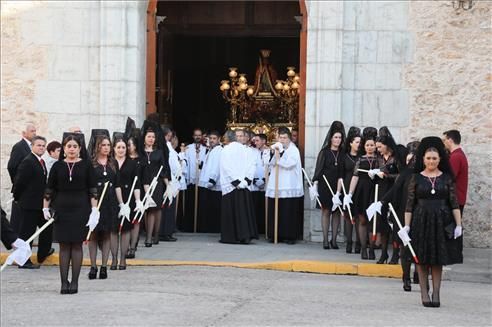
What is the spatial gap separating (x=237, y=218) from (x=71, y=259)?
16.7 ft

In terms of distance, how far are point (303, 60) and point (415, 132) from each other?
83.3 inches

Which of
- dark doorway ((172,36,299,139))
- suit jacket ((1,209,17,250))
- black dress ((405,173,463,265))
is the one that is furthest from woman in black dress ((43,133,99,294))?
dark doorway ((172,36,299,139))

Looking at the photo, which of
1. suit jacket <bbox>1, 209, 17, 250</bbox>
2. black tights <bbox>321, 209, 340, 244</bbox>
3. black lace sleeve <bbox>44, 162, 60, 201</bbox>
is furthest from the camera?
black tights <bbox>321, 209, 340, 244</bbox>

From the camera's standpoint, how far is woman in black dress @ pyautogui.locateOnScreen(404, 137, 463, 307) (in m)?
11.3

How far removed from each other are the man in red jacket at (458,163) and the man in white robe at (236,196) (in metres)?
3.41

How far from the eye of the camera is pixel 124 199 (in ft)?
45.3

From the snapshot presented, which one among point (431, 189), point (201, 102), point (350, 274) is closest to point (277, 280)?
point (350, 274)

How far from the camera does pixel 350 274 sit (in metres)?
13.9

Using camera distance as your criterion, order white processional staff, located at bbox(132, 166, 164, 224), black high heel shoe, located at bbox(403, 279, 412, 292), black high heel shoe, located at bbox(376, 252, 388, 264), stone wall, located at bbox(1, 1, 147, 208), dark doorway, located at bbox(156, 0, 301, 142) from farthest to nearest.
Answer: dark doorway, located at bbox(156, 0, 301, 142) → stone wall, located at bbox(1, 1, 147, 208) → black high heel shoe, located at bbox(376, 252, 388, 264) → white processional staff, located at bbox(132, 166, 164, 224) → black high heel shoe, located at bbox(403, 279, 412, 292)

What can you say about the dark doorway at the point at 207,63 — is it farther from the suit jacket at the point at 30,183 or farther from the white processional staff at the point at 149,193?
the suit jacket at the point at 30,183

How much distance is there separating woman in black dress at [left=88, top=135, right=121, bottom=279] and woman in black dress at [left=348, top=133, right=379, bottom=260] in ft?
12.0

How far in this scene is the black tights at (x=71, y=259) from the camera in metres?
11.8

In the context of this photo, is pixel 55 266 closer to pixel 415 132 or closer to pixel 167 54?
pixel 415 132

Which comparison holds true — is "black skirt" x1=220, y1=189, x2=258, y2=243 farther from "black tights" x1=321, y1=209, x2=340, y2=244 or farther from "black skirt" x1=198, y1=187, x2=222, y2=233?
"black skirt" x1=198, y1=187, x2=222, y2=233
